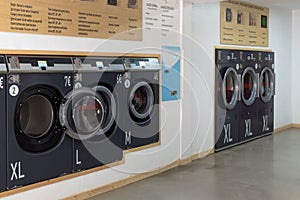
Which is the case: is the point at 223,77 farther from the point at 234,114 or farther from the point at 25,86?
the point at 25,86

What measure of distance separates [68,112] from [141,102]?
1318mm

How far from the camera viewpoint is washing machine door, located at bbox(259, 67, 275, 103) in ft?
26.1

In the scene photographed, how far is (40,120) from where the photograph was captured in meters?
3.98

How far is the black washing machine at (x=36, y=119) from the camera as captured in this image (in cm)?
358

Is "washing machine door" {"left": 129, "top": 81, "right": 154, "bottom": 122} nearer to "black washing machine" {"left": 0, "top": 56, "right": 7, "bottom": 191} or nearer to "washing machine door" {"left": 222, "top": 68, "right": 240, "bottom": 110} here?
"black washing machine" {"left": 0, "top": 56, "right": 7, "bottom": 191}

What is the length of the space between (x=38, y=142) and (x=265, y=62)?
5186 mm

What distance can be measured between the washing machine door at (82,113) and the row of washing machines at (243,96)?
2592 millimetres

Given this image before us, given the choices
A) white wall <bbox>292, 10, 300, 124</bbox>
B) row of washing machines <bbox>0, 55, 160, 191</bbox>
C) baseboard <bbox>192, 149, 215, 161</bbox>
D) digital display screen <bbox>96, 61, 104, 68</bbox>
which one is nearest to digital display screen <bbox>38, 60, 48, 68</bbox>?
row of washing machines <bbox>0, 55, 160, 191</bbox>

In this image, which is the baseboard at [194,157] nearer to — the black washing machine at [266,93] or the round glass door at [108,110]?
the round glass door at [108,110]

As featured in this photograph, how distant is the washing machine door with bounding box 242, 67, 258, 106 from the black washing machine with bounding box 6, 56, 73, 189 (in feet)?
13.4

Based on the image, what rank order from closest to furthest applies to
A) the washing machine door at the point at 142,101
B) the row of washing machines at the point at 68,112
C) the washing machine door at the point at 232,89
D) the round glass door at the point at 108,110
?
1. the row of washing machines at the point at 68,112
2. the round glass door at the point at 108,110
3. the washing machine door at the point at 142,101
4. the washing machine door at the point at 232,89

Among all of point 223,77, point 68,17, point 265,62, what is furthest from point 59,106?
point 265,62

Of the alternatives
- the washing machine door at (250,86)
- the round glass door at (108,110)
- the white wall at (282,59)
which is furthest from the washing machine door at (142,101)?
the white wall at (282,59)

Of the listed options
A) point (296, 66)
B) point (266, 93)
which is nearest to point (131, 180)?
point (266, 93)
